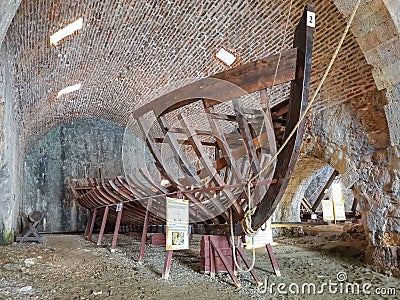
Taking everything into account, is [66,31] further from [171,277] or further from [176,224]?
[171,277]

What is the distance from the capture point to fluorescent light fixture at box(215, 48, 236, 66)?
20.8ft

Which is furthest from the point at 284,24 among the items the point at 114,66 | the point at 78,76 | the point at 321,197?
the point at 321,197

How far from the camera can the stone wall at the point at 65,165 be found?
10.5m

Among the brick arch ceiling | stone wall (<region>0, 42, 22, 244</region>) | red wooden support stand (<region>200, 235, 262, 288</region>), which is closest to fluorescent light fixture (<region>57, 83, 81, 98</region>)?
the brick arch ceiling

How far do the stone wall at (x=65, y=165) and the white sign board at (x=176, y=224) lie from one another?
7.62m

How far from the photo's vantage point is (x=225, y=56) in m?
6.45

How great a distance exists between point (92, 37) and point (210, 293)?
183 inches

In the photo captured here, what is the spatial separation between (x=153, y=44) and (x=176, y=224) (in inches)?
152

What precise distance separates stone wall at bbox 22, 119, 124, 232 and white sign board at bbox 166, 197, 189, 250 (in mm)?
7619

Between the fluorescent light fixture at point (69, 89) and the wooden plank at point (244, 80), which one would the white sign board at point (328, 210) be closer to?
the fluorescent light fixture at point (69, 89)

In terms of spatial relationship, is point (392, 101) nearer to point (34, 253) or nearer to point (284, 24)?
point (284, 24)

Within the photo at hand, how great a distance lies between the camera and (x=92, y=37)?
19.8 ft

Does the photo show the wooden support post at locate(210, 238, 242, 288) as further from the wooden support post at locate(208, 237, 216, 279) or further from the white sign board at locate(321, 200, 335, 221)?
the white sign board at locate(321, 200, 335, 221)

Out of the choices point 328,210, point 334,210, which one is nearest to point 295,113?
point 334,210
